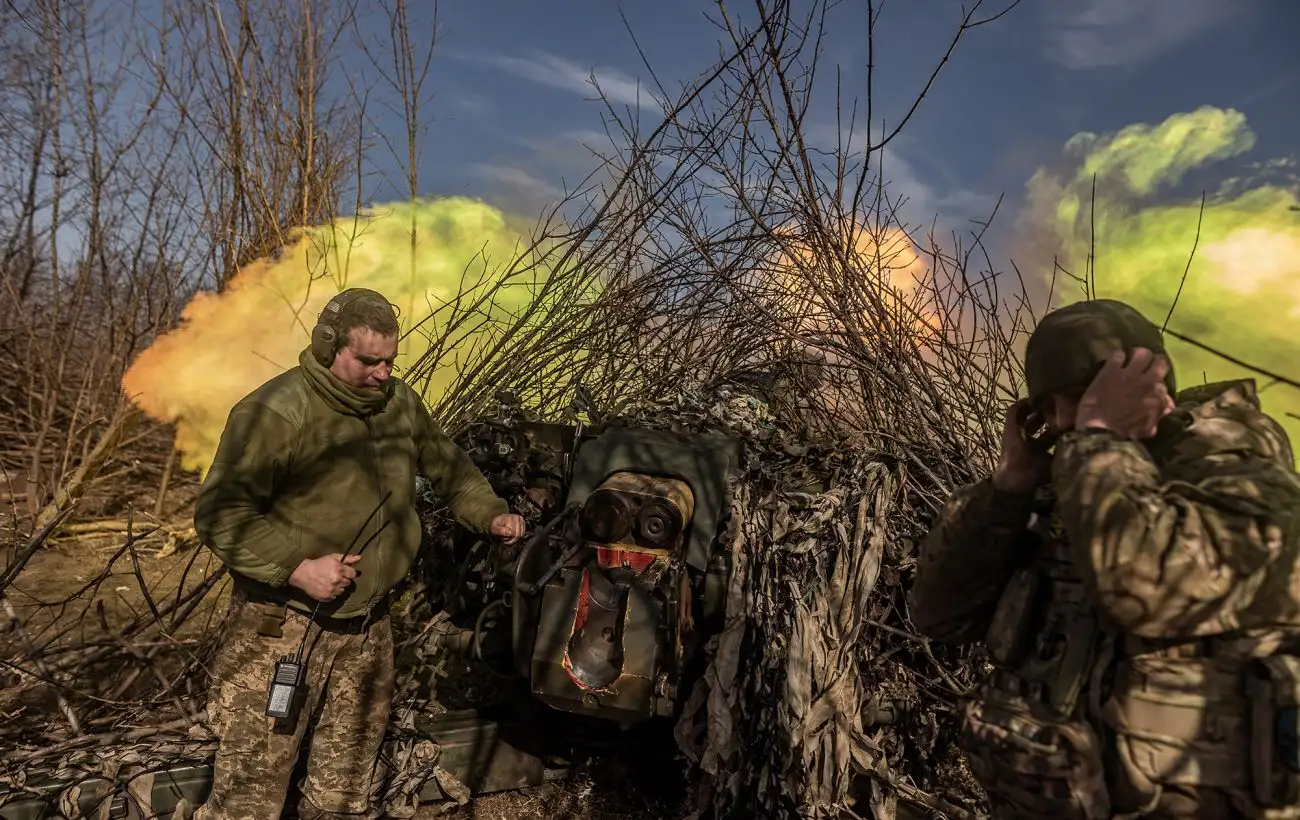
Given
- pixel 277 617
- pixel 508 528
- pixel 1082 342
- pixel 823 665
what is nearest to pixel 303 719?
pixel 277 617

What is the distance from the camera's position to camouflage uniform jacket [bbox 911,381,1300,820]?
1686 millimetres

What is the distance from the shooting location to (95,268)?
30.2 ft

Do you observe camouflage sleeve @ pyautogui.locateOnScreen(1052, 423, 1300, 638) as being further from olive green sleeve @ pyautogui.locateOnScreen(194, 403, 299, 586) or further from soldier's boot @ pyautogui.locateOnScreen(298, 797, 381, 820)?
soldier's boot @ pyautogui.locateOnScreen(298, 797, 381, 820)

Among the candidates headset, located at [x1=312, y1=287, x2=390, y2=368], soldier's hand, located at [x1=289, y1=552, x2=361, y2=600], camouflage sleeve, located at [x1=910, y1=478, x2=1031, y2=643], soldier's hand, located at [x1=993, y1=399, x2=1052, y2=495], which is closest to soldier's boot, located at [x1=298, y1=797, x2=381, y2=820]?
soldier's hand, located at [x1=289, y1=552, x2=361, y2=600]

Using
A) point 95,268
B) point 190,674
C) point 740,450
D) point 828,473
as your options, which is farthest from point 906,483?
point 95,268

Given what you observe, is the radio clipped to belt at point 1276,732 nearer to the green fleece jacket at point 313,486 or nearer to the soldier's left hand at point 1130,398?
the soldier's left hand at point 1130,398

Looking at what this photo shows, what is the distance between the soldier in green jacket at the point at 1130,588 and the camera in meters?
1.69

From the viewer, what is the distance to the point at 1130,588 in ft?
5.51

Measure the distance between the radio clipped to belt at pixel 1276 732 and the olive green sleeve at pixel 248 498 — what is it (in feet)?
9.48

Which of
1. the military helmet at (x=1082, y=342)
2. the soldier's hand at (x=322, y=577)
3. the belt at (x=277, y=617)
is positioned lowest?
the belt at (x=277, y=617)

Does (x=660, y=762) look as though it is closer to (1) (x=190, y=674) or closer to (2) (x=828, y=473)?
(2) (x=828, y=473)

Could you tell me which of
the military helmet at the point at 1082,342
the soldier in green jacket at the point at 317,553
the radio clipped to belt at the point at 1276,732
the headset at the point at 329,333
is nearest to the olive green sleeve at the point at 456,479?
the soldier in green jacket at the point at 317,553

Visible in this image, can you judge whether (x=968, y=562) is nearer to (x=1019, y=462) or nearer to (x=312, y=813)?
(x=1019, y=462)

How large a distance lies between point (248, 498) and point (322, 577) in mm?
392
